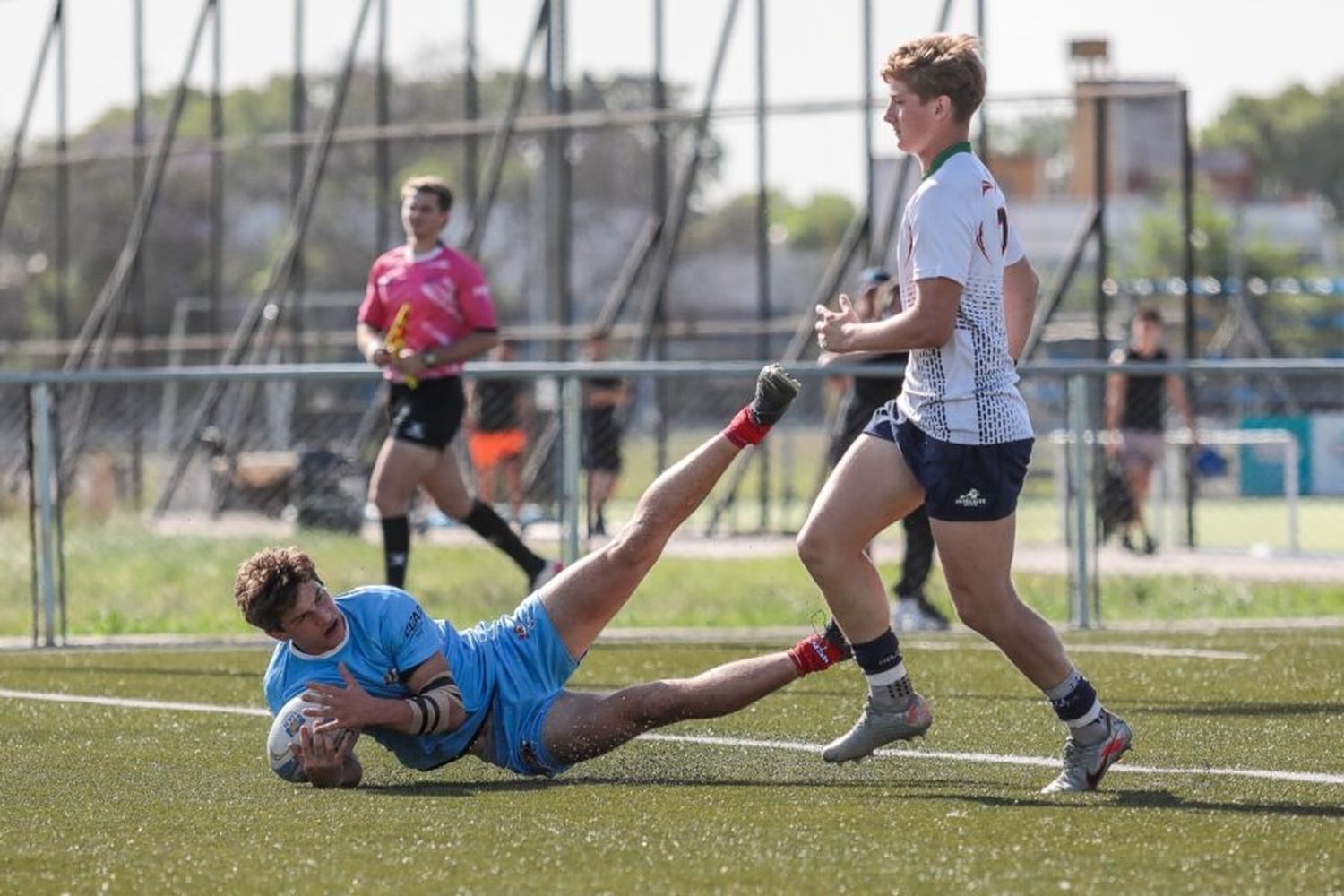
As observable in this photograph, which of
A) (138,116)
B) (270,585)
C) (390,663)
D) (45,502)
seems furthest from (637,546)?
(138,116)

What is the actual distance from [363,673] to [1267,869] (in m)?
2.55

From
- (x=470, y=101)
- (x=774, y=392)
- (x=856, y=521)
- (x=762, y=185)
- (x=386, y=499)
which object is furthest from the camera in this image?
(x=470, y=101)

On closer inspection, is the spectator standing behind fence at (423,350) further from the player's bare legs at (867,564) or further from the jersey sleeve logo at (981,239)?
the jersey sleeve logo at (981,239)

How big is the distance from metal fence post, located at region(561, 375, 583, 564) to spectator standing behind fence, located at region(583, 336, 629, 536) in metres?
0.20

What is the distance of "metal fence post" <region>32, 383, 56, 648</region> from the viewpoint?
40.9 feet

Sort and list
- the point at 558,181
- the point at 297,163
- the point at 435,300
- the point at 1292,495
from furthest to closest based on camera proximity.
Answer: the point at 297,163
the point at 558,181
the point at 1292,495
the point at 435,300

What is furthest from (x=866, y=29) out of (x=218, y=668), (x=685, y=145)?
(x=218, y=668)

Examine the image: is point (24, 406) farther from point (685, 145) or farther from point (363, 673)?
point (685, 145)

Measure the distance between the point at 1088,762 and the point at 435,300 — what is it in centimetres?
588

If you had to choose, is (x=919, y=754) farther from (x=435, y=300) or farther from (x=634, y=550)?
(x=435, y=300)

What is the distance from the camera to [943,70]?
6.41 metres

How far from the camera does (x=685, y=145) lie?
78.1ft

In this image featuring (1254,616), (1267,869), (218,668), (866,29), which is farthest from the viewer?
(866,29)

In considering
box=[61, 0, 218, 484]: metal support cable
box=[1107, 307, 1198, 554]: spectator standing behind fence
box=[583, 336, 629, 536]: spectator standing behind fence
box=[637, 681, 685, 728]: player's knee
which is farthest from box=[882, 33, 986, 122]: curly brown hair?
box=[61, 0, 218, 484]: metal support cable
